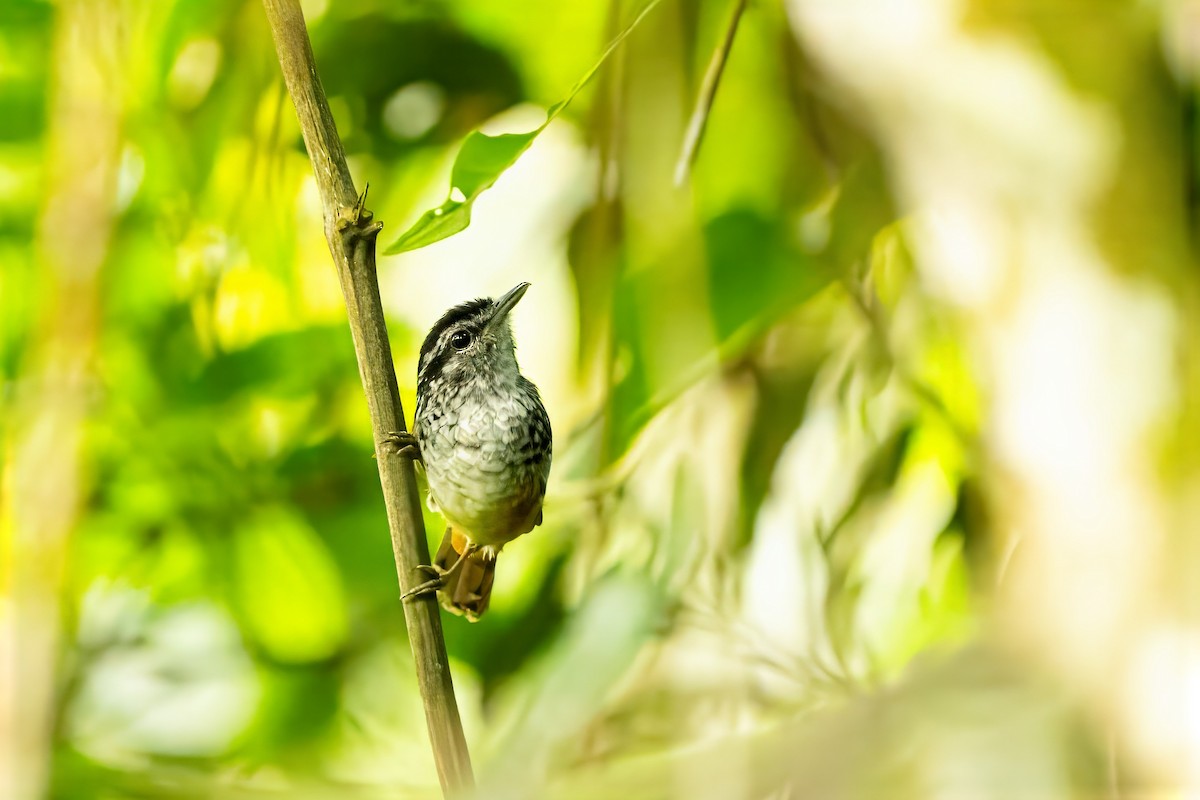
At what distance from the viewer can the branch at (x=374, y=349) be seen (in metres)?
0.40

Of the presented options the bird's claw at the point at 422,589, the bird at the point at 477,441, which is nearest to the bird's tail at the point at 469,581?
the bird at the point at 477,441

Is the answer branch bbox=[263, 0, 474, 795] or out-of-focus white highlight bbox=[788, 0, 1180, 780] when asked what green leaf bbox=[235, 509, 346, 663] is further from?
out-of-focus white highlight bbox=[788, 0, 1180, 780]

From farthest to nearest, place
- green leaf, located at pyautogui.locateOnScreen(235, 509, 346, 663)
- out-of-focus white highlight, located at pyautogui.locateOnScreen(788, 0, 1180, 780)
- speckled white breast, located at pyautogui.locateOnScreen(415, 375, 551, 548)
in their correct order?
green leaf, located at pyautogui.locateOnScreen(235, 509, 346, 663) → speckled white breast, located at pyautogui.locateOnScreen(415, 375, 551, 548) → out-of-focus white highlight, located at pyautogui.locateOnScreen(788, 0, 1180, 780)

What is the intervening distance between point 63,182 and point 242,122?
0.43 feet

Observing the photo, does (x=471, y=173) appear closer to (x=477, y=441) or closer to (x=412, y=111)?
(x=477, y=441)

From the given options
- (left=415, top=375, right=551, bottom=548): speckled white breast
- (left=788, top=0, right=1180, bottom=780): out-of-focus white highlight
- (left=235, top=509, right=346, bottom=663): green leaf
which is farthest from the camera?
(left=235, top=509, right=346, bottom=663): green leaf

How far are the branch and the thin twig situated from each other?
9.9 inches

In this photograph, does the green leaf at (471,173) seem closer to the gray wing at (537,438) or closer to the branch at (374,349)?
the branch at (374,349)

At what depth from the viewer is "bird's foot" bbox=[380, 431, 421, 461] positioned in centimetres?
42

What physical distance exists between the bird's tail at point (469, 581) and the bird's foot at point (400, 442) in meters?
0.16

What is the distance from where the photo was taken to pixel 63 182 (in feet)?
2.30

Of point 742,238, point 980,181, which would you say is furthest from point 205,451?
point 980,181

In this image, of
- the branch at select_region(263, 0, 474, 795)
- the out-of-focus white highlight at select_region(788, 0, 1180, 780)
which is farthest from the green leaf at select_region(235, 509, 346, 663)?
the out-of-focus white highlight at select_region(788, 0, 1180, 780)

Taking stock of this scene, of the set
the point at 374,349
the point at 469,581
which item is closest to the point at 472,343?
the point at 469,581
